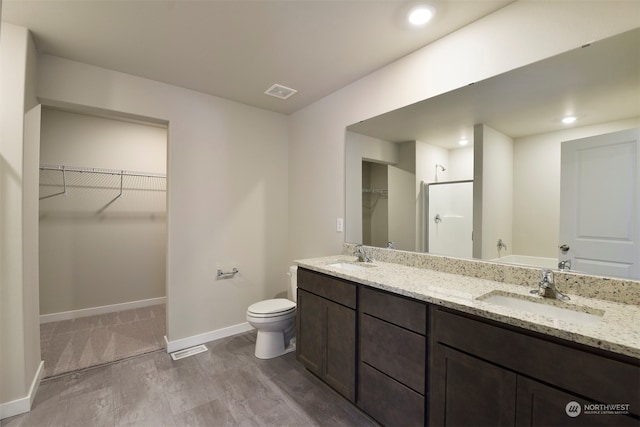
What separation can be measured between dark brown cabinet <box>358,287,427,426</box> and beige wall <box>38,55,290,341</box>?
1715 mm

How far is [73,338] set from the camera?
2828mm

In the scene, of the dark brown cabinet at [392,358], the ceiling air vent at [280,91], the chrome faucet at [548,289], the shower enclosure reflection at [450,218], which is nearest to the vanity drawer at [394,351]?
the dark brown cabinet at [392,358]

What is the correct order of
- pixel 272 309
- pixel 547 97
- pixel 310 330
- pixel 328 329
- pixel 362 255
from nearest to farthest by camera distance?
pixel 547 97 < pixel 328 329 < pixel 310 330 < pixel 362 255 < pixel 272 309

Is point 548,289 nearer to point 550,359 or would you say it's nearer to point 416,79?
point 550,359

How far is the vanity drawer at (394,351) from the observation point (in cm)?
140

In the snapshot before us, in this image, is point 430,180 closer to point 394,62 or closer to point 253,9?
point 394,62

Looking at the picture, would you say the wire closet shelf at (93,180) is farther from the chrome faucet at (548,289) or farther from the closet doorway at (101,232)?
the chrome faucet at (548,289)

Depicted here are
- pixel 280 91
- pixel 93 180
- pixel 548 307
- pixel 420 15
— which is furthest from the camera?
pixel 93 180

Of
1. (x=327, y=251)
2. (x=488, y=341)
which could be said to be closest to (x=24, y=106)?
(x=327, y=251)

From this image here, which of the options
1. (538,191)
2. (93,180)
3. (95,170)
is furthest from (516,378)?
(93,180)

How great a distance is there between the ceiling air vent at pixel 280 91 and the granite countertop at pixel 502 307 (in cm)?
170

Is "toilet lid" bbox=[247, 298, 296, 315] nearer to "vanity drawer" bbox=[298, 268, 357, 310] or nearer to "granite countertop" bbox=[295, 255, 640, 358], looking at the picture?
"vanity drawer" bbox=[298, 268, 357, 310]

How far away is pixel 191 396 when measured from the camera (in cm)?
198

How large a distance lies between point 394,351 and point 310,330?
0.77 m
